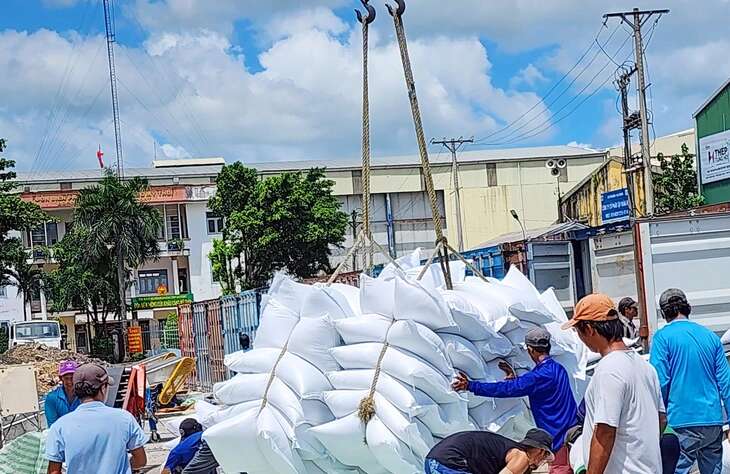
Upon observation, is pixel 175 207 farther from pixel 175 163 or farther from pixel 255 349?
pixel 255 349

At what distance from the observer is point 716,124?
95.7ft

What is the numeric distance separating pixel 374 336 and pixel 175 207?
154 feet

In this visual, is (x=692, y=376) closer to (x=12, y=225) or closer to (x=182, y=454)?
(x=182, y=454)

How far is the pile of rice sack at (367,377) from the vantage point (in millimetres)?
5492

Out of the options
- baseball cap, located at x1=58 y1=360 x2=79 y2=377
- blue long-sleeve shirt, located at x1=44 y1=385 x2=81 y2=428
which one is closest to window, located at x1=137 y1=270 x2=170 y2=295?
blue long-sleeve shirt, located at x1=44 y1=385 x2=81 y2=428

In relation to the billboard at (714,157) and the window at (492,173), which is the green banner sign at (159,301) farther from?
the billboard at (714,157)

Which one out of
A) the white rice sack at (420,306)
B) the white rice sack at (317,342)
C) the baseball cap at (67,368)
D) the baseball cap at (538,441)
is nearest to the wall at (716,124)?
the white rice sack at (420,306)

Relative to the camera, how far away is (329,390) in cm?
576

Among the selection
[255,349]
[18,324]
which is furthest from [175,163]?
[255,349]

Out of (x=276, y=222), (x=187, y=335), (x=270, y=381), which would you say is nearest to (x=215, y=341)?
(x=187, y=335)

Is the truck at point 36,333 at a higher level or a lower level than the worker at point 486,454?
lower

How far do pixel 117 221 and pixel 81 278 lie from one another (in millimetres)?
3972

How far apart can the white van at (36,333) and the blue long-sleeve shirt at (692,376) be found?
3050cm

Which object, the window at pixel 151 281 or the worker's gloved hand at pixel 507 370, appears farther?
the window at pixel 151 281
